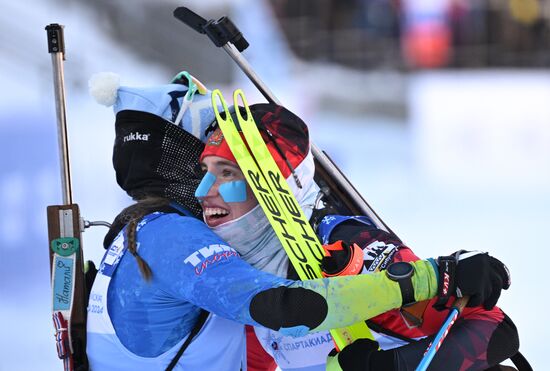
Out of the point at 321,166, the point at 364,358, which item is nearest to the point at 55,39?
the point at 321,166

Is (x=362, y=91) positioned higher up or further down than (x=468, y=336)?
higher up

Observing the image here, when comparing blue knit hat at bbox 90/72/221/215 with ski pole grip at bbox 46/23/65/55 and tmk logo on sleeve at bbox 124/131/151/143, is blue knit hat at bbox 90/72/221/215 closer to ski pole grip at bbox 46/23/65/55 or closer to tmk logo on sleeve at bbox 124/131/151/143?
tmk logo on sleeve at bbox 124/131/151/143

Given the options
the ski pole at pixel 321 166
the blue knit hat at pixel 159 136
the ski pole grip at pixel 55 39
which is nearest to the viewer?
the blue knit hat at pixel 159 136

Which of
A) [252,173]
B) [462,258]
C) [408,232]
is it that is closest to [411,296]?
[462,258]

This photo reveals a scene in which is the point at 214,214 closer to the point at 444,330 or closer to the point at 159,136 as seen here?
the point at 159,136

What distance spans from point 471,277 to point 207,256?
69cm

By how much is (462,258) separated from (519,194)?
233 inches

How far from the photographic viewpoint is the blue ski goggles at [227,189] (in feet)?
9.09

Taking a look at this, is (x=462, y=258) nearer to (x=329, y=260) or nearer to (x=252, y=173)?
(x=329, y=260)

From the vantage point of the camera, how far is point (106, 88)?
10.0ft

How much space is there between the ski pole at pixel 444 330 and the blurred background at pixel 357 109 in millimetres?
2593

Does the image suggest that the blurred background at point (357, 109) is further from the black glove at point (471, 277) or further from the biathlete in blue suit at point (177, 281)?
the black glove at point (471, 277)

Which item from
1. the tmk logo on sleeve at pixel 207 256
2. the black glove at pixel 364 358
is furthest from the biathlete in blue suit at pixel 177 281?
the black glove at pixel 364 358

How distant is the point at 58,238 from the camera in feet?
10.1
